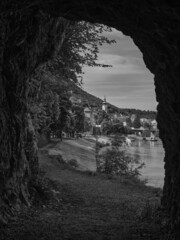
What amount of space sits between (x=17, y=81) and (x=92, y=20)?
13.4 feet

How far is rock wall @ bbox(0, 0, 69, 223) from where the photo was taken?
9.21m

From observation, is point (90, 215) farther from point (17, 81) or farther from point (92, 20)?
point (92, 20)

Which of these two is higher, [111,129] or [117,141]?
[111,129]

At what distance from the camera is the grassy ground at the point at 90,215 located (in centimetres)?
760

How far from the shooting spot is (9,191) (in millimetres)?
9633

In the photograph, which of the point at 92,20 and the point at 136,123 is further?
the point at 136,123

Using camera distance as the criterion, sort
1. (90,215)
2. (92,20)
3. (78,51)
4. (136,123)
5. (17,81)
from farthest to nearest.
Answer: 1. (136,123)
2. (78,51)
3. (90,215)
4. (17,81)
5. (92,20)

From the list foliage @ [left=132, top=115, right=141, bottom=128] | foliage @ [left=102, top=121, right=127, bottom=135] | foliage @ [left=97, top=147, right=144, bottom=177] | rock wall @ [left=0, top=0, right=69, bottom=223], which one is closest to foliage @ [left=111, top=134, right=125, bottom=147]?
foliage @ [left=97, top=147, right=144, bottom=177]

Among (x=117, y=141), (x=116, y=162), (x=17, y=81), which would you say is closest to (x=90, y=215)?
(x=17, y=81)

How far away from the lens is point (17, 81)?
10.5 m

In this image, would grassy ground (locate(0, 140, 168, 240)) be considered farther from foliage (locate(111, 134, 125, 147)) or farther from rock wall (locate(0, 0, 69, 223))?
foliage (locate(111, 134, 125, 147))

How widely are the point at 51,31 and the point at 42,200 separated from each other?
4696mm

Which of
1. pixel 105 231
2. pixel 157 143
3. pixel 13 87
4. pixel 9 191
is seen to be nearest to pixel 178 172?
pixel 105 231

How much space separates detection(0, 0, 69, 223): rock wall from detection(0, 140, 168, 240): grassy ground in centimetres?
59
